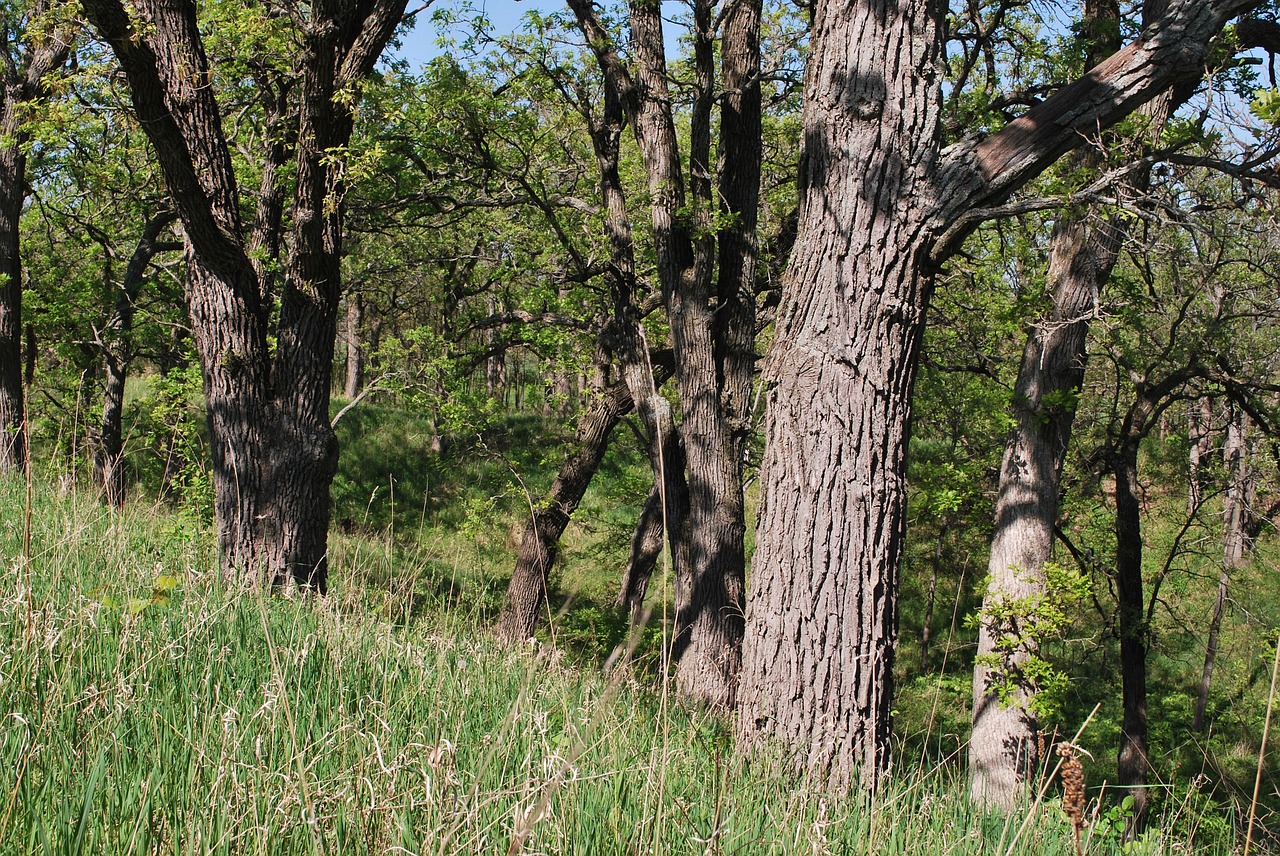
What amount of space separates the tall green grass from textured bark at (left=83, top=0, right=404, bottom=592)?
3008 mm

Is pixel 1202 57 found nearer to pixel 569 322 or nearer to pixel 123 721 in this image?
pixel 123 721

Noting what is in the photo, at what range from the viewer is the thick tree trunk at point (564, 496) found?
39.2ft

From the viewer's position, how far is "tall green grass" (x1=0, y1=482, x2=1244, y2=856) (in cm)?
195

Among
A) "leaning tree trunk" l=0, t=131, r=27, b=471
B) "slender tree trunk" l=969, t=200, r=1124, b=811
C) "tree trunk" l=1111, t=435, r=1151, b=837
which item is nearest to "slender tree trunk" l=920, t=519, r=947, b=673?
"tree trunk" l=1111, t=435, r=1151, b=837

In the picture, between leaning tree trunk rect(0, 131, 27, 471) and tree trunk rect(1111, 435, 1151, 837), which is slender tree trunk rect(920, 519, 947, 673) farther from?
leaning tree trunk rect(0, 131, 27, 471)

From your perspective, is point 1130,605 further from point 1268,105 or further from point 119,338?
point 119,338

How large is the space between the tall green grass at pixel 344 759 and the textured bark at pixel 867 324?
20.7 inches

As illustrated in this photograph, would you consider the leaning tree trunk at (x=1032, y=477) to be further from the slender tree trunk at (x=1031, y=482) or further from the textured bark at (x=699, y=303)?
the textured bark at (x=699, y=303)

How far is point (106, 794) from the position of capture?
6.69ft

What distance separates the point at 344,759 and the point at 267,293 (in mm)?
5966

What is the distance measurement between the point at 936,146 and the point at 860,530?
1733mm

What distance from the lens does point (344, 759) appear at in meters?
2.26

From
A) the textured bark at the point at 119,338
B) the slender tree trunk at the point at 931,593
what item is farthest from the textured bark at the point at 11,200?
the slender tree trunk at the point at 931,593

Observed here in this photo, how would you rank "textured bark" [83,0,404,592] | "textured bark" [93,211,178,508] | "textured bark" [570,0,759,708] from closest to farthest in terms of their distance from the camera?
"textured bark" [83,0,404,592] → "textured bark" [570,0,759,708] → "textured bark" [93,211,178,508]
